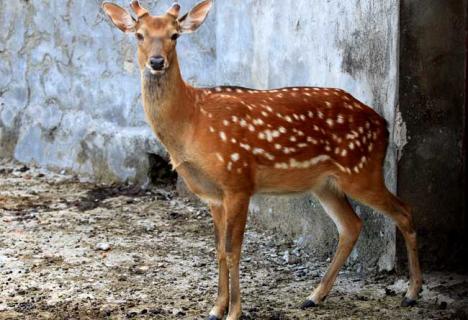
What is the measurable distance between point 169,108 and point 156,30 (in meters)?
0.41

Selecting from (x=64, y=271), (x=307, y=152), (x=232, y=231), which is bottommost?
(x=64, y=271)

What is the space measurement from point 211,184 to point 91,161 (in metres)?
3.50

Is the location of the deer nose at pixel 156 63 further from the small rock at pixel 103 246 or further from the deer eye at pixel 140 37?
the small rock at pixel 103 246

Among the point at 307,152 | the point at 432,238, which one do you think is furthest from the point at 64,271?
the point at 432,238

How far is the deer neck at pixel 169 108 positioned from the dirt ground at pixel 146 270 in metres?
Result: 0.96

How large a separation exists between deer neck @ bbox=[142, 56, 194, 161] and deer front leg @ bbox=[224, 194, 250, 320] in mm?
376

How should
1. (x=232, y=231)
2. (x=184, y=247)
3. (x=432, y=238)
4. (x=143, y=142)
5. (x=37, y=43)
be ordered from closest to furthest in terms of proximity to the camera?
(x=232, y=231), (x=432, y=238), (x=184, y=247), (x=143, y=142), (x=37, y=43)

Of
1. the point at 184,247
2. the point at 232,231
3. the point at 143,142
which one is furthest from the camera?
the point at 143,142

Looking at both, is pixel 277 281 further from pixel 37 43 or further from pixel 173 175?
pixel 37 43

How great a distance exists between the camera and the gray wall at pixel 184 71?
606 centimetres

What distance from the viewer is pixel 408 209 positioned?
5707mm

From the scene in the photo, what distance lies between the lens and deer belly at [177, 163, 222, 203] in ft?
17.8

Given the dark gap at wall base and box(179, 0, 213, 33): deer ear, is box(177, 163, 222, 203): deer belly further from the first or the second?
the dark gap at wall base

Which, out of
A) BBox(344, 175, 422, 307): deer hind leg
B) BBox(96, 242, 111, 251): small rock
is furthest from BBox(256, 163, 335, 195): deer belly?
BBox(96, 242, 111, 251): small rock
